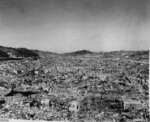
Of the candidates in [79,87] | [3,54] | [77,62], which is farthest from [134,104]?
[3,54]

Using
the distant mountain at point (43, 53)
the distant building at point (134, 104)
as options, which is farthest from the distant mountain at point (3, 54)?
the distant building at point (134, 104)

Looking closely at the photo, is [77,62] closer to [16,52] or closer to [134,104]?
[134,104]

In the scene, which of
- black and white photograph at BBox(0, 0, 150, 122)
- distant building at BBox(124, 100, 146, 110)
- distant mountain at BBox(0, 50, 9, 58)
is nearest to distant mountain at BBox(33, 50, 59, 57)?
black and white photograph at BBox(0, 0, 150, 122)

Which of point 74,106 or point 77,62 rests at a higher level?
point 77,62

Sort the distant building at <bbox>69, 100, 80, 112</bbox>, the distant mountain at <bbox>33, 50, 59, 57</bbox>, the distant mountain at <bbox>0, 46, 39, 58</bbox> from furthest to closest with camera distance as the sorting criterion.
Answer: the distant mountain at <bbox>0, 46, 39, 58</bbox>, the distant mountain at <bbox>33, 50, 59, 57</bbox>, the distant building at <bbox>69, 100, 80, 112</bbox>

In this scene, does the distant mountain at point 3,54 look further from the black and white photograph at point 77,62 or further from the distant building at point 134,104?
the distant building at point 134,104

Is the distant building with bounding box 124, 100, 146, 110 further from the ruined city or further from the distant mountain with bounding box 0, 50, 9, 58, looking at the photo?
the distant mountain with bounding box 0, 50, 9, 58

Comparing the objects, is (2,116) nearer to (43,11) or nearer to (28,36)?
(28,36)

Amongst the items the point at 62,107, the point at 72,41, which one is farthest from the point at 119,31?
the point at 62,107
